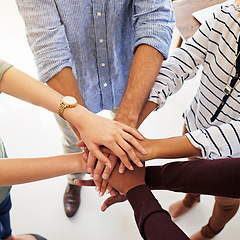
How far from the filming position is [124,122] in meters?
1.05

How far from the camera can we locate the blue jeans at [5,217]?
4.19 ft

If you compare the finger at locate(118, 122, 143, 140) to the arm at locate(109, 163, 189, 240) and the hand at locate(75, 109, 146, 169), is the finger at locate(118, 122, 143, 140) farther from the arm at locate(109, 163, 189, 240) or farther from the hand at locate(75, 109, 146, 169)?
the arm at locate(109, 163, 189, 240)

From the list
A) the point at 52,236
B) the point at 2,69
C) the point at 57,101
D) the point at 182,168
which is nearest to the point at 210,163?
the point at 182,168

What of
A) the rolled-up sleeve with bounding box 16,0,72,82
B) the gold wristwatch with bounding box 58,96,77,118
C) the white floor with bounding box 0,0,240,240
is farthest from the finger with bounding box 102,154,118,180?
the white floor with bounding box 0,0,240,240

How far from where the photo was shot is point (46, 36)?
982 millimetres

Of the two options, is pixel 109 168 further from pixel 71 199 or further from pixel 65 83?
pixel 71 199

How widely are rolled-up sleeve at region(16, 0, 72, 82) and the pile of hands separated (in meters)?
0.32

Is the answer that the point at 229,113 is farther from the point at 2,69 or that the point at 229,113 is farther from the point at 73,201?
the point at 73,201

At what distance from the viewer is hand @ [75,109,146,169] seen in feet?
3.12

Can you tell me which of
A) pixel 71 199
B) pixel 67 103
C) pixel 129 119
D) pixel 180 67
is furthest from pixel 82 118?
pixel 71 199

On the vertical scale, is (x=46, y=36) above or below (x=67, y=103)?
above

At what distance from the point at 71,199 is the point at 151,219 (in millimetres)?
1085

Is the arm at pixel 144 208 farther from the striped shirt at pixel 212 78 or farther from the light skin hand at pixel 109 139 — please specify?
the striped shirt at pixel 212 78

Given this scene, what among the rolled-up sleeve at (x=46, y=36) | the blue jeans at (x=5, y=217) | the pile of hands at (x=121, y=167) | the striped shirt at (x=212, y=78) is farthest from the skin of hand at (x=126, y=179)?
the blue jeans at (x=5, y=217)
